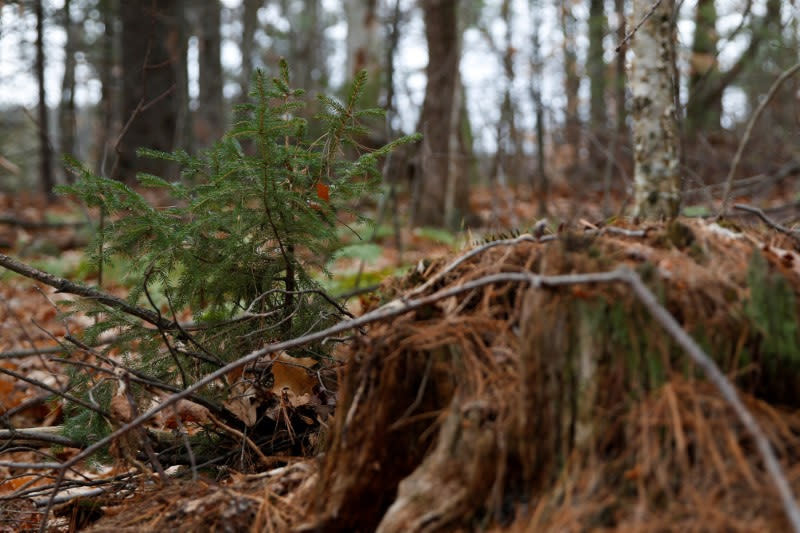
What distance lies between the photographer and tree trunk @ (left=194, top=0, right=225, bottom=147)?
15828 mm

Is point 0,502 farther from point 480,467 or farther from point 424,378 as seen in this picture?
point 480,467

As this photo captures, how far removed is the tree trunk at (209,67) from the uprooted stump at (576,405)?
47.9ft

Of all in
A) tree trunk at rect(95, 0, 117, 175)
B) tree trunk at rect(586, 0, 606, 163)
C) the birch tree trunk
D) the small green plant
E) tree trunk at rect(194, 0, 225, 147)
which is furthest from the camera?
tree trunk at rect(194, 0, 225, 147)

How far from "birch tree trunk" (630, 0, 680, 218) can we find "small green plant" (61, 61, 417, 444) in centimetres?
204

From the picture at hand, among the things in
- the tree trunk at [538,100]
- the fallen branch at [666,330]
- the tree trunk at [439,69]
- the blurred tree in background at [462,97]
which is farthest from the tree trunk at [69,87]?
the tree trunk at [538,100]

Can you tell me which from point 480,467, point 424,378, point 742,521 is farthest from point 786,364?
point 424,378

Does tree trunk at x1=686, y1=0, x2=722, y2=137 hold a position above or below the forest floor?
above

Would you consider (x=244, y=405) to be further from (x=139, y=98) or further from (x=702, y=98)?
(x=702, y=98)

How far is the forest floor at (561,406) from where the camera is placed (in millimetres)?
1360

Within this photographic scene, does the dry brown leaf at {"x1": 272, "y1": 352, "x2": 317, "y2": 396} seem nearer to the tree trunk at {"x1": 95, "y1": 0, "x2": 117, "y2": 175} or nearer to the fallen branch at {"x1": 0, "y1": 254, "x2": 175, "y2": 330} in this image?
the fallen branch at {"x1": 0, "y1": 254, "x2": 175, "y2": 330}

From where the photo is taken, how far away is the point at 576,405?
1525mm

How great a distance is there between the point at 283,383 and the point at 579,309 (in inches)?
53.7

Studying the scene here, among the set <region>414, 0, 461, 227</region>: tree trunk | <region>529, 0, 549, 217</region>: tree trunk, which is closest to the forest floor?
<region>529, 0, 549, 217</region>: tree trunk

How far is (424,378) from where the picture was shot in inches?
68.1
